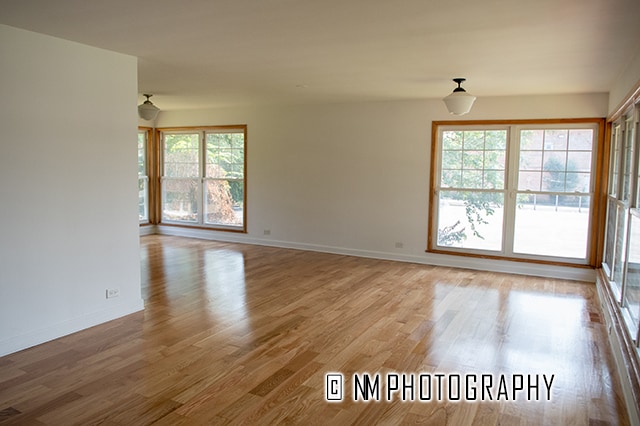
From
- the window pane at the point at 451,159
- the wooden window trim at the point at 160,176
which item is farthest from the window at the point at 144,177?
the window pane at the point at 451,159

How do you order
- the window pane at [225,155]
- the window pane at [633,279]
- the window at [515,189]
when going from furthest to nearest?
the window pane at [225,155] → the window at [515,189] → the window pane at [633,279]

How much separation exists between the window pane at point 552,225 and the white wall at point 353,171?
0.88ft

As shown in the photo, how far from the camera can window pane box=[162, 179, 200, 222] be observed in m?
9.05

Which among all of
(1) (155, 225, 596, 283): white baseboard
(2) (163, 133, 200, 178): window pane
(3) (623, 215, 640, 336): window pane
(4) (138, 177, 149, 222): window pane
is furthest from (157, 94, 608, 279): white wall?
(3) (623, 215, 640, 336): window pane

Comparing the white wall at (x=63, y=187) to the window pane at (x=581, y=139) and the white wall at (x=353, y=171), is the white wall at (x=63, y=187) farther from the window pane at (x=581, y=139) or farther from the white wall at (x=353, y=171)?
the window pane at (x=581, y=139)

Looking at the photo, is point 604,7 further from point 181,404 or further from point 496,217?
point 496,217

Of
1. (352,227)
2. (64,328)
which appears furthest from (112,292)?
(352,227)

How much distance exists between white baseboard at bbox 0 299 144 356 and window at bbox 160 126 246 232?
4160 millimetres

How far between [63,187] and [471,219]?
514cm

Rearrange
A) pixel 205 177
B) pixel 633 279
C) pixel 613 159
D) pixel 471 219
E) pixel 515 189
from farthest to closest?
pixel 205 177 → pixel 471 219 → pixel 515 189 → pixel 613 159 → pixel 633 279

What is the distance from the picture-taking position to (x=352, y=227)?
736cm

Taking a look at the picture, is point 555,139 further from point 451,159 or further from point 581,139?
point 451,159

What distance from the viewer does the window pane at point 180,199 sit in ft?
29.7

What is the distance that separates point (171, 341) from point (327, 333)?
49.5 inches
